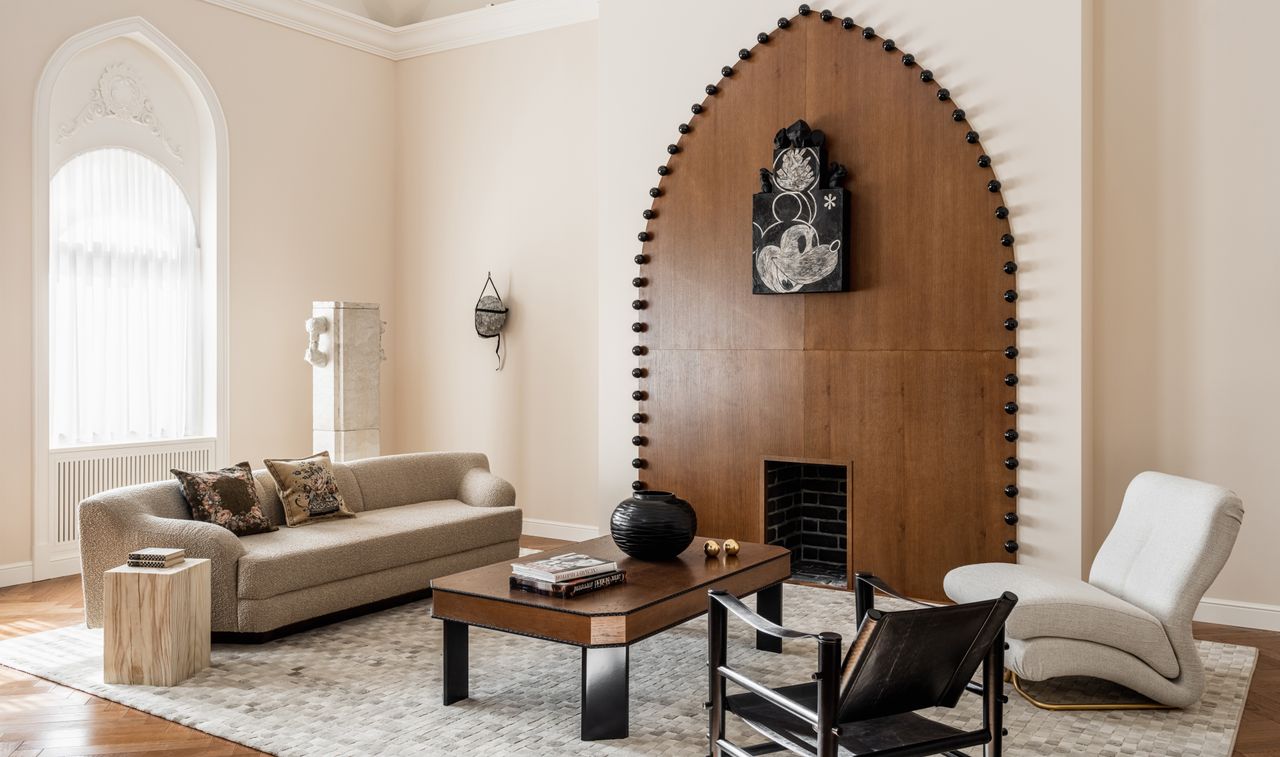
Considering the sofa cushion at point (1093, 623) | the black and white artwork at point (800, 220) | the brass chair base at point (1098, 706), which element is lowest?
the brass chair base at point (1098, 706)

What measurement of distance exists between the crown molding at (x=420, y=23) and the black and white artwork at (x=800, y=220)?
2.02 metres

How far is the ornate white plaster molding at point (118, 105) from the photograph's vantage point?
6.03 meters

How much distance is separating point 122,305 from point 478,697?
394 cm

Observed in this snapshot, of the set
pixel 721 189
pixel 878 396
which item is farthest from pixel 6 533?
pixel 878 396

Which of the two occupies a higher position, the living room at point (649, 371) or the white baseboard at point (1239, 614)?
the living room at point (649, 371)

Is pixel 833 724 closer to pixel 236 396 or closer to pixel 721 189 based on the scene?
pixel 721 189

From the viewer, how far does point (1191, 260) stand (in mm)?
4926

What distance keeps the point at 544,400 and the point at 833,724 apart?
4.89 m

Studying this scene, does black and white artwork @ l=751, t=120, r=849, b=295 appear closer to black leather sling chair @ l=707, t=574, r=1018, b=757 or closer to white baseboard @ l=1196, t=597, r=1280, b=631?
white baseboard @ l=1196, t=597, r=1280, b=631

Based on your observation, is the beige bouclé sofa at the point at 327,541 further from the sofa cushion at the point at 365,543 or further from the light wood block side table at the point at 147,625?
the light wood block side table at the point at 147,625

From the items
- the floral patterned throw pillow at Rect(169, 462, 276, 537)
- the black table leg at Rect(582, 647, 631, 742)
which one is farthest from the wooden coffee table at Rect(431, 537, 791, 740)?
the floral patterned throw pillow at Rect(169, 462, 276, 537)

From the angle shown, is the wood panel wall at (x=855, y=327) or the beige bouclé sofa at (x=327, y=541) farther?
the wood panel wall at (x=855, y=327)

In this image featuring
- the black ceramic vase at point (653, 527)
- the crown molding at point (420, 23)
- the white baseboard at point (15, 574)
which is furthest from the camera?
the crown molding at point (420, 23)

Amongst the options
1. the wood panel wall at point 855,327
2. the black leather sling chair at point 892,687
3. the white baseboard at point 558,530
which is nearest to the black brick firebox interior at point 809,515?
the wood panel wall at point 855,327
